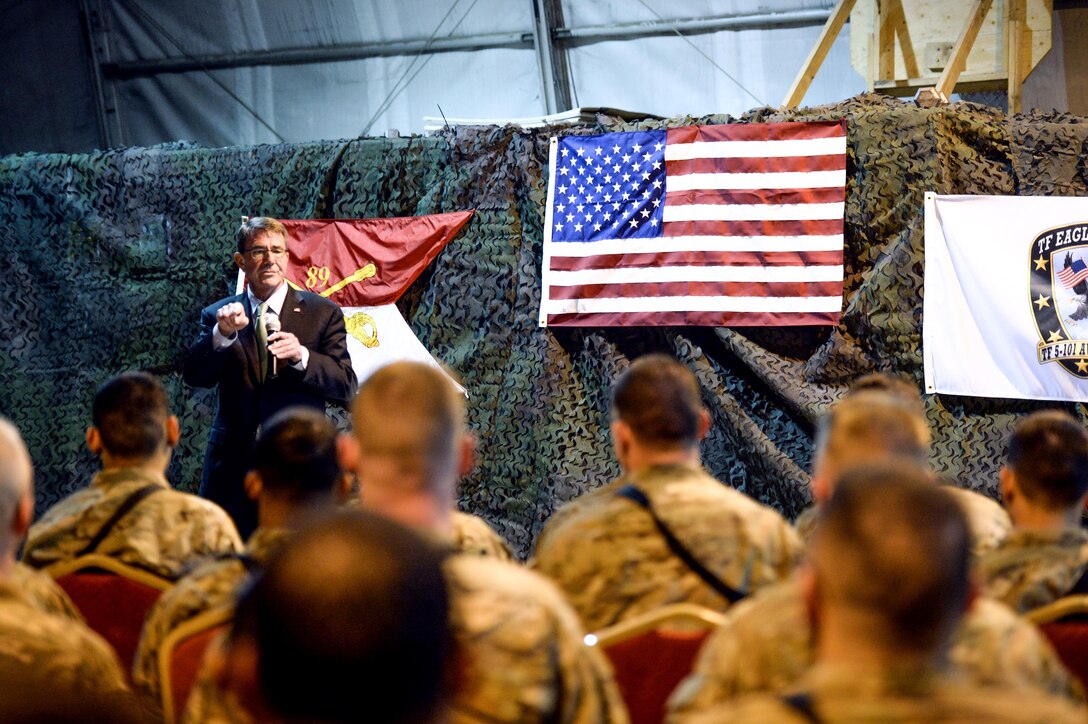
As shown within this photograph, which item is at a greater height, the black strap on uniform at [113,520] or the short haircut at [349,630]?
the short haircut at [349,630]

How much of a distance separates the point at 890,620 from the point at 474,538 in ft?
4.85

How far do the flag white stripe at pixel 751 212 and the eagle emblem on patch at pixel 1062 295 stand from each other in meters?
1.03

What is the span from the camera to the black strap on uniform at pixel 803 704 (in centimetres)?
125

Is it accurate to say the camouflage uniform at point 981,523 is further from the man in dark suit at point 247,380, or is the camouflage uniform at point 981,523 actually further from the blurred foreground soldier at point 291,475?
the man in dark suit at point 247,380

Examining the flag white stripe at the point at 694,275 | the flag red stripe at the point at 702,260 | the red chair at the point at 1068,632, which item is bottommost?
the red chair at the point at 1068,632

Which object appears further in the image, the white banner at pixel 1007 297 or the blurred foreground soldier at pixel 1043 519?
the white banner at pixel 1007 297

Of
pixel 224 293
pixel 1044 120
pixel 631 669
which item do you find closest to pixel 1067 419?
pixel 631 669

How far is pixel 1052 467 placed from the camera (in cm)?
288

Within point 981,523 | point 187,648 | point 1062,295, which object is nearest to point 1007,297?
point 1062,295

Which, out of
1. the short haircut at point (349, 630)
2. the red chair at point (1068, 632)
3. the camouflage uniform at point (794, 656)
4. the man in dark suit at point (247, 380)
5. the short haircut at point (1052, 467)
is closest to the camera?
the short haircut at point (349, 630)

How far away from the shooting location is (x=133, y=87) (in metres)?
10.0

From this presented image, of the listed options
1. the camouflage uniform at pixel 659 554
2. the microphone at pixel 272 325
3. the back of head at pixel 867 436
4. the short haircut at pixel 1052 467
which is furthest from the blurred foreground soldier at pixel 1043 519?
the microphone at pixel 272 325

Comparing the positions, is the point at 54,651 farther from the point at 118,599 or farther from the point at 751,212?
the point at 751,212

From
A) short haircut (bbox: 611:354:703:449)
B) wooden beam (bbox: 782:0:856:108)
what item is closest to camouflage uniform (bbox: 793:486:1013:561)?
short haircut (bbox: 611:354:703:449)
